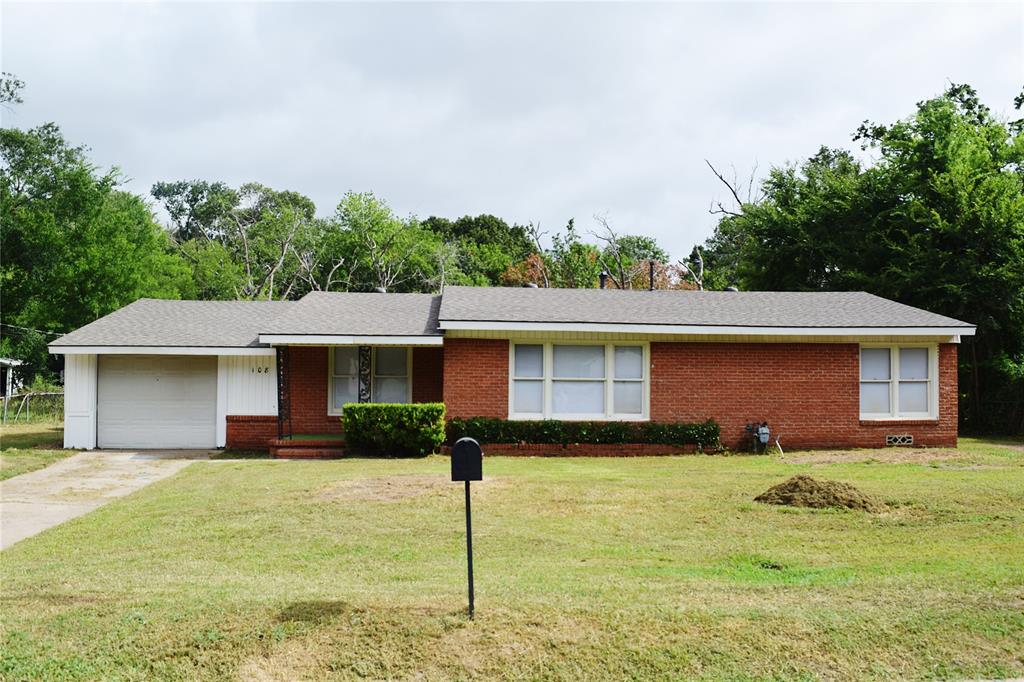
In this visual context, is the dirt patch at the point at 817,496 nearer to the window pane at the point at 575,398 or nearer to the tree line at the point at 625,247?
the window pane at the point at 575,398

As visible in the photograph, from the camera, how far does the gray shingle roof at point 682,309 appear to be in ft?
59.9

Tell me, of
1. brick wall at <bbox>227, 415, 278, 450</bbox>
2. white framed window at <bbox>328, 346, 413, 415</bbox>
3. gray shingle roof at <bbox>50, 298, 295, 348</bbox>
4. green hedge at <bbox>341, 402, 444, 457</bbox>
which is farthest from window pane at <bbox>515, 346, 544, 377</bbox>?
gray shingle roof at <bbox>50, 298, 295, 348</bbox>

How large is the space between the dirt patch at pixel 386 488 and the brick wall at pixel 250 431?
6451 mm

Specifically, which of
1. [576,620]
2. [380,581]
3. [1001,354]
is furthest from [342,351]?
[1001,354]

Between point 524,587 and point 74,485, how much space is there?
997 centimetres

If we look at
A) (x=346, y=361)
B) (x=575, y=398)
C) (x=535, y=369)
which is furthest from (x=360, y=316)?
(x=575, y=398)

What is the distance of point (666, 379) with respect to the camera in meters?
18.5

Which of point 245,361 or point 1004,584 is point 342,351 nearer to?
point 245,361

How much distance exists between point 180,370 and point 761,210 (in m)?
22.3

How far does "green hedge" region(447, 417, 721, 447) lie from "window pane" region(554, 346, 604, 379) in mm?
1131

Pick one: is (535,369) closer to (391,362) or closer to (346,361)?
(391,362)

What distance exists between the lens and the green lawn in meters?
5.76

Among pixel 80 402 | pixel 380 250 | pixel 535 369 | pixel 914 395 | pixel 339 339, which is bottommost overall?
pixel 80 402

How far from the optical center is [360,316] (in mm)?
20000
